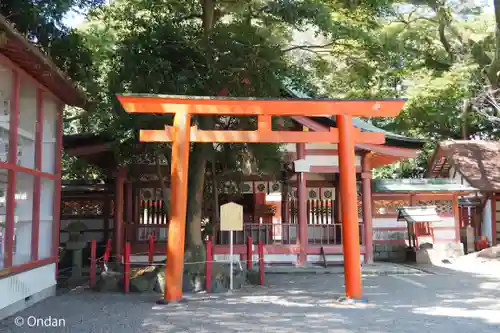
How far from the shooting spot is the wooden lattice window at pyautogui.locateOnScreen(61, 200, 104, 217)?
16.3 m

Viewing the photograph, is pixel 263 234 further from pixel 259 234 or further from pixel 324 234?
pixel 324 234

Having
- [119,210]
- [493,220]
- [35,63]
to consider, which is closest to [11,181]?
[35,63]

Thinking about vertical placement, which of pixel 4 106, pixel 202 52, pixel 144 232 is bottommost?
pixel 144 232

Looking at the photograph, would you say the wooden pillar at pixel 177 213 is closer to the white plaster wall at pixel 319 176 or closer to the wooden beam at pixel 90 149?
the wooden beam at pixel 90 149

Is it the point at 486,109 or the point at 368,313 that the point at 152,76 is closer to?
the point at 368,313

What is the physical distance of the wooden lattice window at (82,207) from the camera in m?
16.3

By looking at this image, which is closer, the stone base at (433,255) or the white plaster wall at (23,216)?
the white plaster wall at (23,216)

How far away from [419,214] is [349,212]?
8680mm

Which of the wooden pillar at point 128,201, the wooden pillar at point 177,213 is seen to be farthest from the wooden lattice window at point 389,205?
the wooden pillar at point 177,213

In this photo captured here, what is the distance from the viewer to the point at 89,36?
47.7 ft

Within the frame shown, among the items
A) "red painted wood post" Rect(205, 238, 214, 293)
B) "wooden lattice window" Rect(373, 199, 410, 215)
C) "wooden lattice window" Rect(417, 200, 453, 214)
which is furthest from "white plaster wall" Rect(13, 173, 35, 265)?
"wooden lattice window" Rect(417, 200, 453, 214)

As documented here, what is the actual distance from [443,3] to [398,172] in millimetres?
9417

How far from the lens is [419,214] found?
16.3 m

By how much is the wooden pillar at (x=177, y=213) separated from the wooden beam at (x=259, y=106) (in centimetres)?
23
